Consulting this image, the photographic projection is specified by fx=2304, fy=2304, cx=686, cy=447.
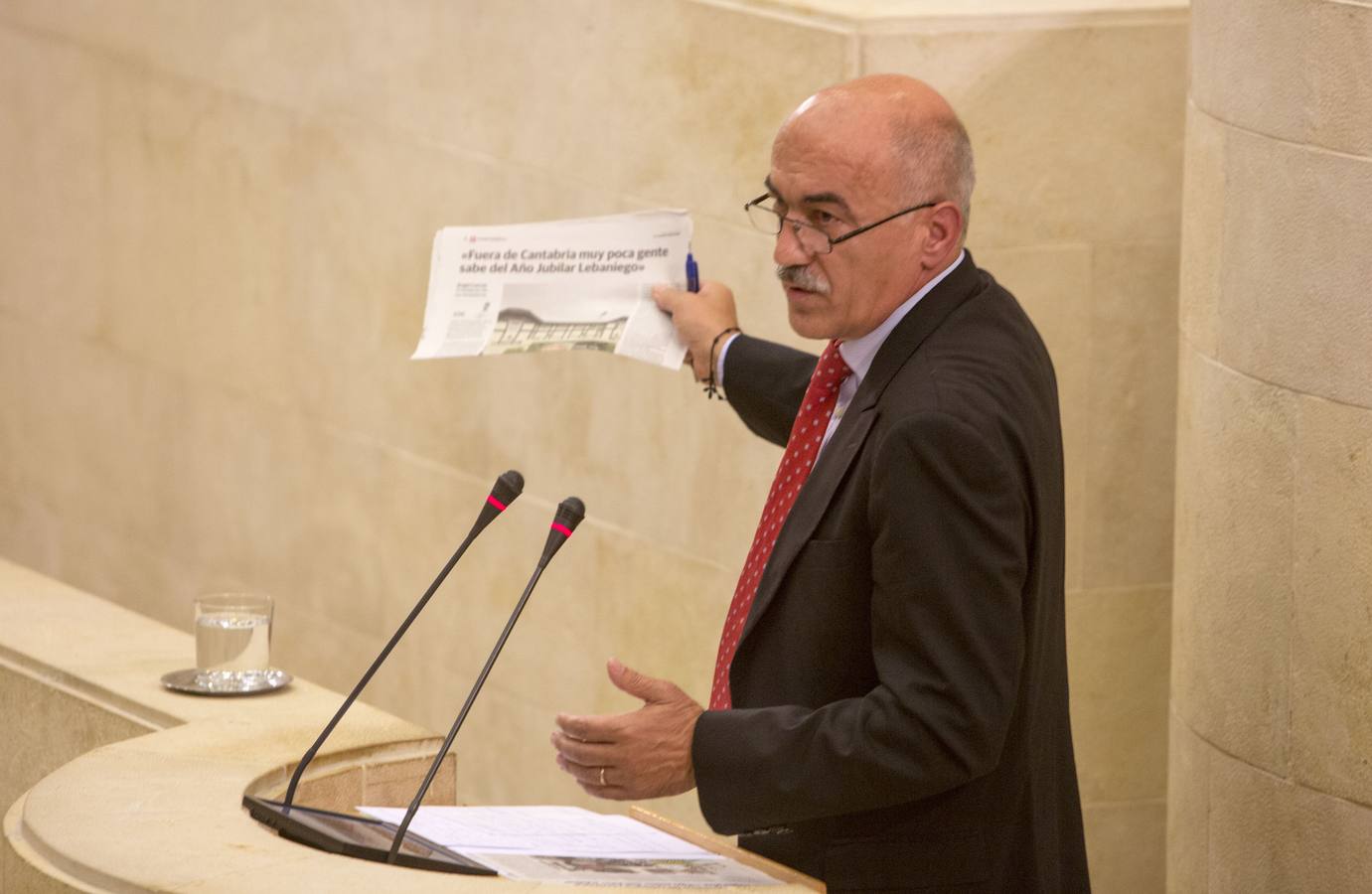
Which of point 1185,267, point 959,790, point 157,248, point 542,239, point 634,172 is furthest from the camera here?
point 157,248

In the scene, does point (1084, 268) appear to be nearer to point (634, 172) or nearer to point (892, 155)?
point (634, 172)

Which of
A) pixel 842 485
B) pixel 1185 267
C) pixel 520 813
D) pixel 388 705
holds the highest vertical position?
pixel 1185 267

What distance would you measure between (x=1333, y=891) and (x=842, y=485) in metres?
1.26

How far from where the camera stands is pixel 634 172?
216 inches

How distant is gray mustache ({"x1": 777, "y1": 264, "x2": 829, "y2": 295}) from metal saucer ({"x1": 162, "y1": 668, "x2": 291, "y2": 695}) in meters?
1.26

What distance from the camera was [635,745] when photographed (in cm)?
281

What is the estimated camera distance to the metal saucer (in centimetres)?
378

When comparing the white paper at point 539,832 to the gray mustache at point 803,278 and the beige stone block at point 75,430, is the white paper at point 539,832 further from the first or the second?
the beige stone block at point 75,430

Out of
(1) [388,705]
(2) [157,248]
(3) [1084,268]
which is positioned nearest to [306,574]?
(1) [388,705]

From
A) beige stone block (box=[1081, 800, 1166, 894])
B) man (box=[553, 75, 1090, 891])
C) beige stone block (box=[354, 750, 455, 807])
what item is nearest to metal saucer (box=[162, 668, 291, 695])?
beige stone block (box=[354, 750, 455, 807])

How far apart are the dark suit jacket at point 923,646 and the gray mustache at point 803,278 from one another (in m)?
0.11

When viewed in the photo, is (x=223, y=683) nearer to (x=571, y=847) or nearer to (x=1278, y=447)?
(x=571, y=847)

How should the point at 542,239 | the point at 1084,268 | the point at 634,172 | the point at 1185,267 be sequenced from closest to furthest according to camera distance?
1. the point at 542,239
2. the point at 1185,267
3. the point at 1084,268
4. the point at 634,172

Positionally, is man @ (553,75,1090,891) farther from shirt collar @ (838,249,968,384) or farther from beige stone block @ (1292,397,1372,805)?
beige stone block @ (1292,397,1372,805)
